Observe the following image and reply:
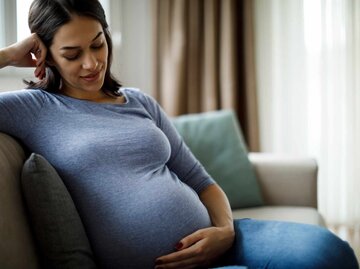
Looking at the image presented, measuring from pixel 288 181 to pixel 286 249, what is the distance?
3.20ft

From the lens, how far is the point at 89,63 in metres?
1.29

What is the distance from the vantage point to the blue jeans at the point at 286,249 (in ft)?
3.78

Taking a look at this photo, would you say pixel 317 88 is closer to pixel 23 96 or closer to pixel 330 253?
pixel 330 253

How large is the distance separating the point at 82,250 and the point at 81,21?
0.61m

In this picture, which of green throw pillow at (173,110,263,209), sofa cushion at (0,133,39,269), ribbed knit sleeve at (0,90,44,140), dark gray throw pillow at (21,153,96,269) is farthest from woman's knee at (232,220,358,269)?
green throw pillow at (173,110,263,209)

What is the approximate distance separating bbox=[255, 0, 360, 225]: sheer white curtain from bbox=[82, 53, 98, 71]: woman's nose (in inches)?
71.8

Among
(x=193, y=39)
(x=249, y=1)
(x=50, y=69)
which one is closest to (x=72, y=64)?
(x=50, y=69)

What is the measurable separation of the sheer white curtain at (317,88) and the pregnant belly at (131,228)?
1909mm

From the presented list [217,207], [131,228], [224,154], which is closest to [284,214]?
[224,154]

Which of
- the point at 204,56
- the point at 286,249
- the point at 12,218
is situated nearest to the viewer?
the point at 12,218

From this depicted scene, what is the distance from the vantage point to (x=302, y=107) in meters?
2.93

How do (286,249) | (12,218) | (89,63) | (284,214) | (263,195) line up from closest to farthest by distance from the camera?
(12,218), (286,249), (89,63), (284,214), (263,195)

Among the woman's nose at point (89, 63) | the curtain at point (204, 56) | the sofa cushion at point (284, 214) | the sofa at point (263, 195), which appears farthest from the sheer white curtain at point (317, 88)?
the woman's nose at point (89, 63)

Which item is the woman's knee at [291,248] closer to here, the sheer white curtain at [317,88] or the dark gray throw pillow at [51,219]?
the dark gray throw pillow at [51,219]
